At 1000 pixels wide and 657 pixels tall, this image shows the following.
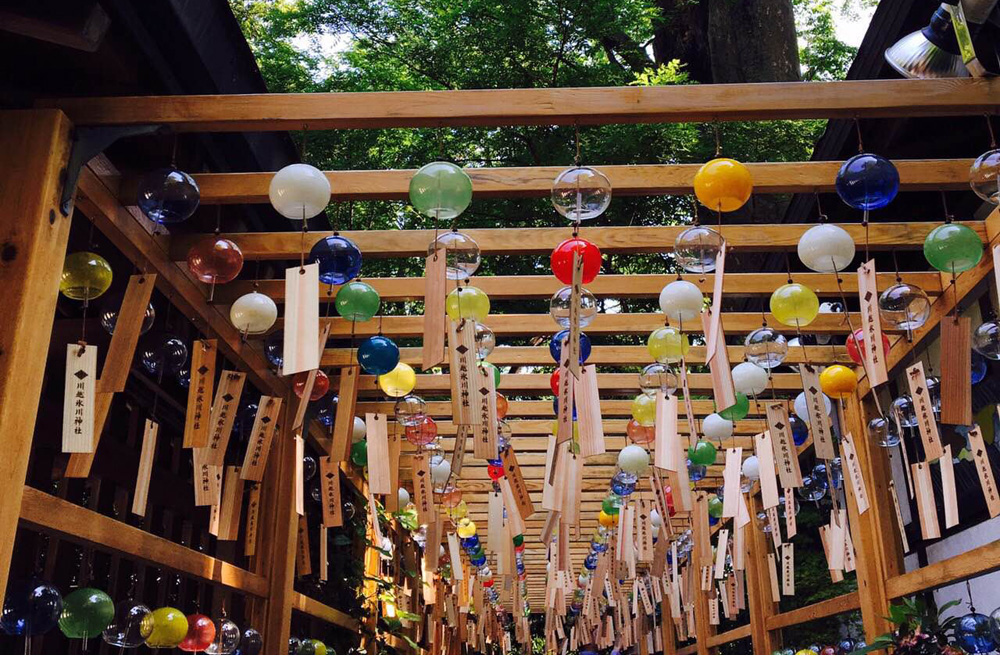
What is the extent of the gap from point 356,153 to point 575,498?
5.22 m

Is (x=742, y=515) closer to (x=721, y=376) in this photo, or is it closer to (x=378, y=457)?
(x=721, y=376)

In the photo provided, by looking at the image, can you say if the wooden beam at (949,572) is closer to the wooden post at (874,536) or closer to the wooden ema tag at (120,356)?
the wooden post at (874,536)

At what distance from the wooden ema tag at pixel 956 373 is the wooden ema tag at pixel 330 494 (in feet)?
7.43

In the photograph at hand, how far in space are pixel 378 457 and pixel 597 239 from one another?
122 centimetres

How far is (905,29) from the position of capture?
10.1ft

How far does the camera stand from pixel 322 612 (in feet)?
17.0

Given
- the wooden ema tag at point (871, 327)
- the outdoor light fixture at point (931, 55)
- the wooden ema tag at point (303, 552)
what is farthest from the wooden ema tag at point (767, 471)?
the wooden ema tag at point (303, 552)

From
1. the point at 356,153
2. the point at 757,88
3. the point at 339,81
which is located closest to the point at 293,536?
the point at 757,88

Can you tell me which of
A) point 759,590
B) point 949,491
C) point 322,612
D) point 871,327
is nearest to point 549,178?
point 871,327

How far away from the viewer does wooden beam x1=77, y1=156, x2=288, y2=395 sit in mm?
2709

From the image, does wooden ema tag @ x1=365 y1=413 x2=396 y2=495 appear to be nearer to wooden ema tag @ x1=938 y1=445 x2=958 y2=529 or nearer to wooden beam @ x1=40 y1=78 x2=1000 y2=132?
wooden beam @ x1=40 y1=78 x2=1000 y2=132

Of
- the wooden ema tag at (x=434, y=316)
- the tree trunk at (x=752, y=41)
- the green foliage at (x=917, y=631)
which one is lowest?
the green foliage at (x=917, y=631)

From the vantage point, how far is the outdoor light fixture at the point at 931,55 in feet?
7.67

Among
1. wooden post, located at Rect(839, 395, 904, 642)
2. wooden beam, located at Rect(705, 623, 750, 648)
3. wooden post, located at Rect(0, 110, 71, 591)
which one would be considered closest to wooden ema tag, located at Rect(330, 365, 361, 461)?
wooden post, located at Rect(0, 110, 71, 591)
